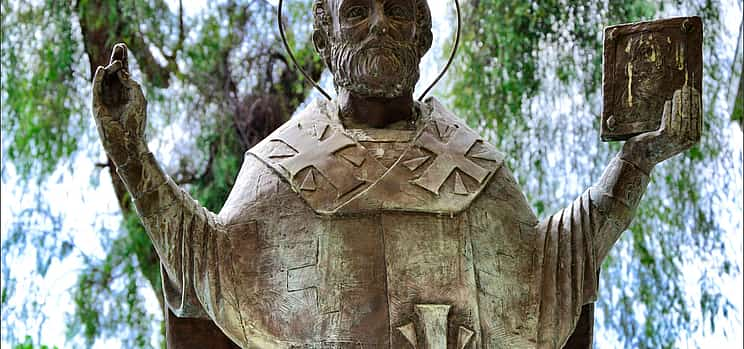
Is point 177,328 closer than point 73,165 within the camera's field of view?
Yes

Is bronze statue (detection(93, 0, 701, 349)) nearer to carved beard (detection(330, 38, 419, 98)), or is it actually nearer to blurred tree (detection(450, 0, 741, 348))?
carved beard (detection(330, 38, 419, 98))

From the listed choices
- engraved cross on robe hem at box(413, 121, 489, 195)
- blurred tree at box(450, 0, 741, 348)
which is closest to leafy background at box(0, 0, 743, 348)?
blurred tree at box(450, 0, 741, 348)

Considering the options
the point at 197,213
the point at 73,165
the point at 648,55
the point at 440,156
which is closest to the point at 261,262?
the point at 197,213

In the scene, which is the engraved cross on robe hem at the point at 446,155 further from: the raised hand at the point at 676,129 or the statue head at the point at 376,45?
the raised hand at the point at 676,129

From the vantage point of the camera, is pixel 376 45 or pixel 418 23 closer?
pixel 376 45

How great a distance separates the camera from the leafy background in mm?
7832

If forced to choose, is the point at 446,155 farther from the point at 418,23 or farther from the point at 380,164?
the point at 418,23

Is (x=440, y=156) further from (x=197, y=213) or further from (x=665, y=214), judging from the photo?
(x=665, y=214)

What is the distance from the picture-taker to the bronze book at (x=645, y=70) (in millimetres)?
4613

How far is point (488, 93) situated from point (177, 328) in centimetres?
365

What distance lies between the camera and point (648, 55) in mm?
4676

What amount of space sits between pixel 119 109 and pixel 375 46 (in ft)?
2.60

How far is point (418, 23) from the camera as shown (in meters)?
4.90

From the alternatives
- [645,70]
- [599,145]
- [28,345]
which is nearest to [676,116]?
[645,70]
